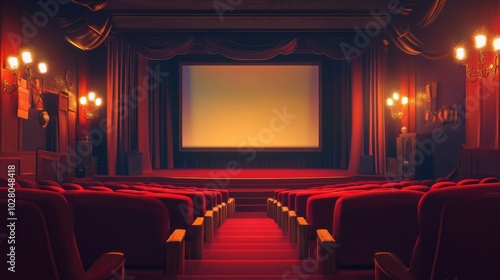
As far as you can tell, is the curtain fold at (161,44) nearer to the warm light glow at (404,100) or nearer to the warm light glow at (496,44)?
the warm light glow at (404,100)

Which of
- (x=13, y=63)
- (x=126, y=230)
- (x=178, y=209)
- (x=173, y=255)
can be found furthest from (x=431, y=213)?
(x=13, y=63)

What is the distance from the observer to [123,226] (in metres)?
1.94

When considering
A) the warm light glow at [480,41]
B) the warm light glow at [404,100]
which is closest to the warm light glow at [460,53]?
the warm light glow at [480,41]

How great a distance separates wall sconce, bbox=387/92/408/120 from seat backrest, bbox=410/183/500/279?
9.58 metres

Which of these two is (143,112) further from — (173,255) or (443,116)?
(173,255)

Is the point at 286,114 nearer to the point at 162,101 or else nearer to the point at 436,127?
the point at 162,101

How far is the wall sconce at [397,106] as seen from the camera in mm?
10391

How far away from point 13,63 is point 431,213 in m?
6.94

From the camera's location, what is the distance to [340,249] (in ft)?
6.62

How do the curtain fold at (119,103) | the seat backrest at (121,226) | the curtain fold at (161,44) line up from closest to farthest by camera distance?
the seat backrest at (121,226) < the curtain fold at (119,103) < the curtain fold at (161,44)

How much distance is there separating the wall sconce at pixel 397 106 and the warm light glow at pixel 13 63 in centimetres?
782

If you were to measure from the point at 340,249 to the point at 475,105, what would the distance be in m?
5.95

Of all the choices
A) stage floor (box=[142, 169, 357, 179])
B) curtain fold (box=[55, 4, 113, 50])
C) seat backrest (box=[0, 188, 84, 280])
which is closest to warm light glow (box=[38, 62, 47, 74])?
curtain fold (box=[55, 4, 113, 50])

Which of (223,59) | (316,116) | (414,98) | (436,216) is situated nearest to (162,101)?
(223,59)
